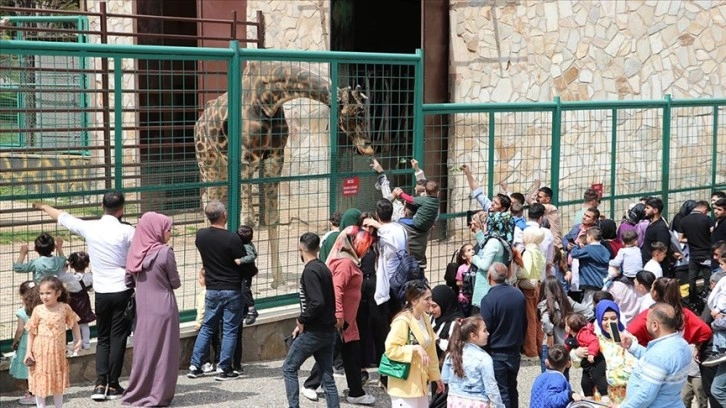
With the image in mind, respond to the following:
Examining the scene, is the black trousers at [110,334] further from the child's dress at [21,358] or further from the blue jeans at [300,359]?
the blue jeans at [300,359]

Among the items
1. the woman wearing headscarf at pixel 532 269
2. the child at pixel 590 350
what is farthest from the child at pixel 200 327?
the child at pixel 590 350

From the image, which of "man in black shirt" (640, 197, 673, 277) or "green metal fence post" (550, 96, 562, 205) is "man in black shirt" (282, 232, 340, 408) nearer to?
"man in black shirt" (640, 197, 673, 277)

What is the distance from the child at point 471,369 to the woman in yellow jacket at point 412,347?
30 centimetres

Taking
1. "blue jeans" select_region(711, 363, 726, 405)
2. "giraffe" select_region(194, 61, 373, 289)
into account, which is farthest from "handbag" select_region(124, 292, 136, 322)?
"blue jeans" select_region(711, 363, 726, 405)

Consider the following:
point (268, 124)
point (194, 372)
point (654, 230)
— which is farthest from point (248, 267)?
point (654, 230)

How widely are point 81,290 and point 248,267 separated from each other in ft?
4.53

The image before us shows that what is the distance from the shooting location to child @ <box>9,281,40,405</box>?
8602 millimetres

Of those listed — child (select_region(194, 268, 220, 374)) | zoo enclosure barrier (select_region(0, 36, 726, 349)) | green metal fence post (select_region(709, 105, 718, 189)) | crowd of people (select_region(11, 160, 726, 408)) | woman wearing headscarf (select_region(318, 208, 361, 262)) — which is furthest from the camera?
green metal fence post (select_region(709, 105, 718, 189))

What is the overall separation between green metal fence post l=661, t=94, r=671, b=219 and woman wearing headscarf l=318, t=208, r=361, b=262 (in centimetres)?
596

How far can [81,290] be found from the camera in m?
9.34

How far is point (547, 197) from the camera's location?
12.2 metres

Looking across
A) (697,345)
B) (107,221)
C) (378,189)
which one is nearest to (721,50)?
(378,189)

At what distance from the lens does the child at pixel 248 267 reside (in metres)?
9.63

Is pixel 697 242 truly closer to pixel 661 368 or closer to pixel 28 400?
pixel 661 368
